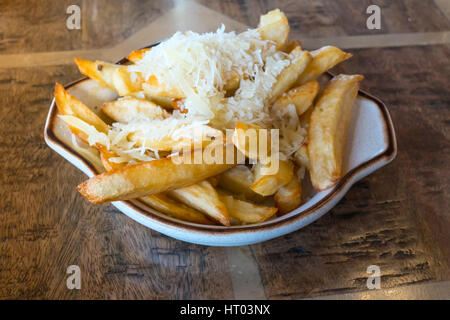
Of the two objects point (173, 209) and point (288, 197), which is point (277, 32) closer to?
point (288, 197)

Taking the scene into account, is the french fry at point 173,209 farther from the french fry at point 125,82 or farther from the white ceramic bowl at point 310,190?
the french fry at point 125,82

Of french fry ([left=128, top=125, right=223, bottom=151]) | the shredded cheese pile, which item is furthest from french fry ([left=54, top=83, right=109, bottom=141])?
french fry ([left=128, top=125, right=223, bottom=151])

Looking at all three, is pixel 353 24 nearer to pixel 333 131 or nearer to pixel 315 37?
pixel 315 37

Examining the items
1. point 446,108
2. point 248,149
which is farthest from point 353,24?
point 248,149

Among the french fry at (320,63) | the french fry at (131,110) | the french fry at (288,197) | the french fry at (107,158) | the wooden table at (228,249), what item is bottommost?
the wooden table at (228,249)

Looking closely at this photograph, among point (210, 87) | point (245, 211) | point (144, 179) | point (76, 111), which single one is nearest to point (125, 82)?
point (76, 111)

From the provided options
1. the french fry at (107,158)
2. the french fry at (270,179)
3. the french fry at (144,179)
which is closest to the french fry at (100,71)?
the french fry at (107,158)
